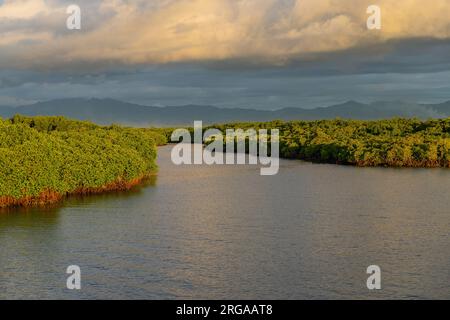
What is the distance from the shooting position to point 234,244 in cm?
3866

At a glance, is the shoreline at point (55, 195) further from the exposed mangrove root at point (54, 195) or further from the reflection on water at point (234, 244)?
the reflection on water at point (234, 244)

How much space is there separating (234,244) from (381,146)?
6966cm

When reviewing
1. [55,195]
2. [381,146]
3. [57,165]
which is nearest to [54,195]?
[55,195]

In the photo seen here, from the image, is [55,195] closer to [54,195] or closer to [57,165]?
[54,195]

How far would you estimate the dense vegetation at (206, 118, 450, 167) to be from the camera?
97.5m

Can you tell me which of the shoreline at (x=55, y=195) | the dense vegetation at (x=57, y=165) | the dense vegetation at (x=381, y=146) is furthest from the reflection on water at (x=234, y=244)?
the dense vegetation at (x=381, y=146)

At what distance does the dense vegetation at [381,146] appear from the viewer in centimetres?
9750

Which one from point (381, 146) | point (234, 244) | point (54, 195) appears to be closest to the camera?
point (234, 244)

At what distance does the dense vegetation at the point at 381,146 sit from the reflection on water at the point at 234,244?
32.1 metres

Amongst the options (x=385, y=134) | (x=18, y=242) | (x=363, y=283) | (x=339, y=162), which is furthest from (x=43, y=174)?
(x=385, y=134)

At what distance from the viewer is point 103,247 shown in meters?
38.2

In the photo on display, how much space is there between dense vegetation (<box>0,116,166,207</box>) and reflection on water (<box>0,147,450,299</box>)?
6.91 feet

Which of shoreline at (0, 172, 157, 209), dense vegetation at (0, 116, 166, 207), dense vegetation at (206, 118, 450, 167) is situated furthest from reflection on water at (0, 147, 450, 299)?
dense vegetation at (206, 118, 450, 167)
